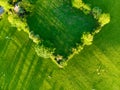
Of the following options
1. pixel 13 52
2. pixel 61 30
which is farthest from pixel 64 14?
pixel 13 52

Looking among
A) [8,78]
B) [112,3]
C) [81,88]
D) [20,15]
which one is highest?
[112,3]

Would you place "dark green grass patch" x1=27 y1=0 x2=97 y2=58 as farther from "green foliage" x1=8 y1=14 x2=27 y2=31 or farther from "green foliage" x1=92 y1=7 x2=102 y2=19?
"green foliage" x1=8 y1=14 x2=27 y2=31

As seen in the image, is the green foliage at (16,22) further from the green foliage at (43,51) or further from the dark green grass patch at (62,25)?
the green foliage at (43,51)

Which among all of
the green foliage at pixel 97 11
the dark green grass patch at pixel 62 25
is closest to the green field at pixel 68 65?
the dark green grass patch at pixel 62 25

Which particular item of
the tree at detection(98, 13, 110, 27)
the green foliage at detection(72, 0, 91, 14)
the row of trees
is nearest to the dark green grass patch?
the green foliage at detection(72, 0, 91, 14)

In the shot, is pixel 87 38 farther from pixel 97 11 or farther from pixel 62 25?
pixel 62 25

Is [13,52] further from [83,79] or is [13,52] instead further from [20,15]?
[83,79]

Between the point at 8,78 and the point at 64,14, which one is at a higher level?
the point at 64,14
